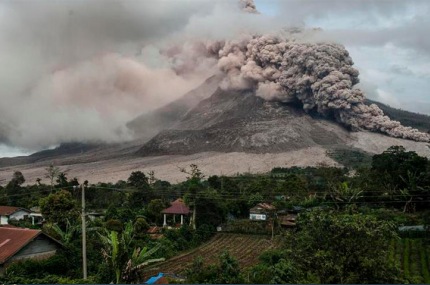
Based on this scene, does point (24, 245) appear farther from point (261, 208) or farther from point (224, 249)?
point (261, 208)

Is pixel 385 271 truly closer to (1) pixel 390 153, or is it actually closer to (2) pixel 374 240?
(2) pixel 374 240

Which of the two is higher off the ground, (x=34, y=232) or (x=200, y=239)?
(x=34, y=232)

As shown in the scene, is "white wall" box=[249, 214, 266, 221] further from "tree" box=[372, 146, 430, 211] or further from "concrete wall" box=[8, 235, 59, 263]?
"concrete wall" box=[8, 235, 59, 263]

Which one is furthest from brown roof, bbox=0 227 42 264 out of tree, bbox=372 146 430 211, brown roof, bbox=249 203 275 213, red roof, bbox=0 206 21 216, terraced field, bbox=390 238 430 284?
tree, bbox=372 146 430 211

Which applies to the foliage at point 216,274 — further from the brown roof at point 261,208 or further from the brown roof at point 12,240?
the brown roof at point 261,208

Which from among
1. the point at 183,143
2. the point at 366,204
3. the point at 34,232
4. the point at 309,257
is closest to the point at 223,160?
the point at 183,143
